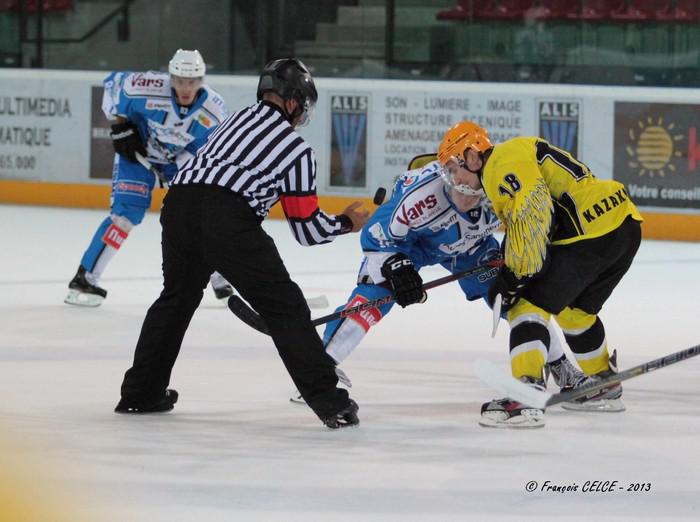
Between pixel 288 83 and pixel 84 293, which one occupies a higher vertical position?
pixel 288 83

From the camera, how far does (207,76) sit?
9680 millimetres

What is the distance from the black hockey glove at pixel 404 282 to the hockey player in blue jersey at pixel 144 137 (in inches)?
83.3

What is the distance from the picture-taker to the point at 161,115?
612 centimetres

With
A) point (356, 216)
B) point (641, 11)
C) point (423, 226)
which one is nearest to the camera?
point (356, 216)

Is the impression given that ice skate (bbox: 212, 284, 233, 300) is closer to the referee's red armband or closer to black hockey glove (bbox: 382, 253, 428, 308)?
black hockey glove (bbox: 382, 253, 428, 308)

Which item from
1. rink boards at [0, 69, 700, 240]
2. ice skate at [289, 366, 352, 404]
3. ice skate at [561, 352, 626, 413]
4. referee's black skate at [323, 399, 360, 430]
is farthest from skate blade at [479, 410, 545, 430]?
rink boards at [0, 69, 700, 240]

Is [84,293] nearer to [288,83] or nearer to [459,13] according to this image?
[288,83]

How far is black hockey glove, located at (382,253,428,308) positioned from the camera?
13.1 feet

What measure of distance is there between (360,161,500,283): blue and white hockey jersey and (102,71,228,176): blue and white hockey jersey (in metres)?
2.09

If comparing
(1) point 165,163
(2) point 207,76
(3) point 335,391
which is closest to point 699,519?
(3) point 335,391

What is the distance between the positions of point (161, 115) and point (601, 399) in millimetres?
2719

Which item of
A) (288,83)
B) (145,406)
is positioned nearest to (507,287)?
(288,83)

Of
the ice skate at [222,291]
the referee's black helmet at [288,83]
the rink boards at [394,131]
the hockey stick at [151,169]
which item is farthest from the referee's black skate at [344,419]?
the rink boards at [394,131]

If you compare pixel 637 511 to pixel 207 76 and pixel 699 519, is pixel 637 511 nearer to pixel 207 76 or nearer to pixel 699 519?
pixel 699 519
